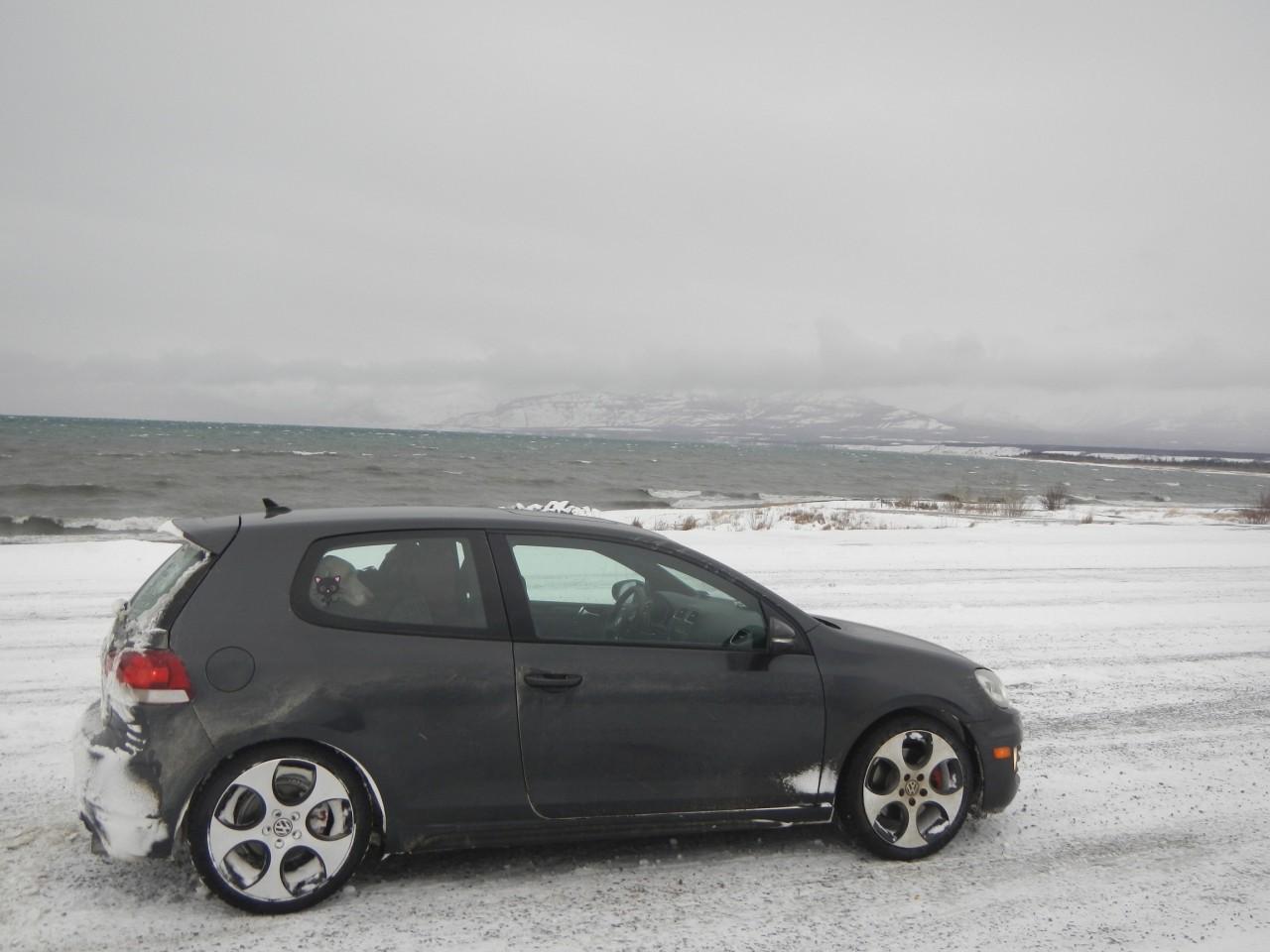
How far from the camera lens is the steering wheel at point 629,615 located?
3.68 metres

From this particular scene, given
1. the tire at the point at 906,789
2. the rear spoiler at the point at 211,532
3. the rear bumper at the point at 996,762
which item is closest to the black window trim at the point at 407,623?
the rear spoiler at the point at 211,532

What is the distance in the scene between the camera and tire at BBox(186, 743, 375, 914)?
313 centimetres

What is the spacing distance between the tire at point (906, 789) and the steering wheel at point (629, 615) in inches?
41.5

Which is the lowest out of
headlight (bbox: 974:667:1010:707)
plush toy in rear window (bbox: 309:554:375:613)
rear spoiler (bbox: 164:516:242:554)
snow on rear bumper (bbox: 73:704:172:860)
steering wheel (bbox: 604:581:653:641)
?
snow on rear bumper (bbox: 73:704:172:860)

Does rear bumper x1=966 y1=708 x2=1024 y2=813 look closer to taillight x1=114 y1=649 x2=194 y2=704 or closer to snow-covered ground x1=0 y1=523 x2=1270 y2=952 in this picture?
snow-covered ground x1=0 y1=523 x2=1270 y2=952

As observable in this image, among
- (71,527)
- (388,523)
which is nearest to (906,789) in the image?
(388,523)

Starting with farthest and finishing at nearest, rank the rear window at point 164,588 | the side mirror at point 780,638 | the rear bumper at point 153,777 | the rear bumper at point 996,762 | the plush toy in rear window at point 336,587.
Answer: the rear bumper at point 996,762 < the side mirror at point 780,638 < the plush toy in rear window at point 336,587 < the rear window at point 164,588 < the rear bumper at point 153,777

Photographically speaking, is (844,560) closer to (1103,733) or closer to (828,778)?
(1103,733)

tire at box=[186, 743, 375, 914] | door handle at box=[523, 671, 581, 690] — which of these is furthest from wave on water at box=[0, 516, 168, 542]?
door handle at box=[523, 671, 581, 690]

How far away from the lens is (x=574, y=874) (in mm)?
3635

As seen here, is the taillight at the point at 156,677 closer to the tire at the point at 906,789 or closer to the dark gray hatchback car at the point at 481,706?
the dark gray hatchback car at the point at 481,706

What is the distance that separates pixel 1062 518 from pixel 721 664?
901 inches

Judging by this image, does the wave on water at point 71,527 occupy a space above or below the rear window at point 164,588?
below

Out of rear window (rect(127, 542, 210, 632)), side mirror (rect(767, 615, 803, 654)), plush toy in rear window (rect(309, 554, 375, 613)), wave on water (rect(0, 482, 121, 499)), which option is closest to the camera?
rear window (rect(127, 542, 210, 632))
